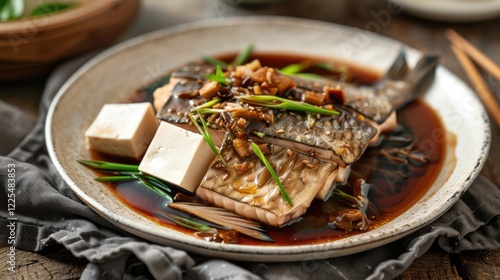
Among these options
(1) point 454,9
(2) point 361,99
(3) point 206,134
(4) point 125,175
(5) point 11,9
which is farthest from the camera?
(1) point 454,9

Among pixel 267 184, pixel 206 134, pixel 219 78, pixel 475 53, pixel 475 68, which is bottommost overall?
pixel 475 68

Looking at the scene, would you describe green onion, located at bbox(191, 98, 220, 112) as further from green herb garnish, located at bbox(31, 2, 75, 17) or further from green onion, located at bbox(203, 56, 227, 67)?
green herb garnish, located at bbox(31, 2, 75, 17)

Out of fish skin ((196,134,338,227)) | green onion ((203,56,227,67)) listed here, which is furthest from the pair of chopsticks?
green onion ((203,56,227,67))

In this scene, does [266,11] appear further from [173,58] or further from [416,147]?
[416,147]

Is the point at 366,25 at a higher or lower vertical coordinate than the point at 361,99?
lower

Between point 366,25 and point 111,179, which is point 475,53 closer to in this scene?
point 366,25

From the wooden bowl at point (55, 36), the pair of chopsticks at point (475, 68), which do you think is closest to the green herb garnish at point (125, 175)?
the wooden bowl at point (55, 36)

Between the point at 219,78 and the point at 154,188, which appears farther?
the point at 219,78

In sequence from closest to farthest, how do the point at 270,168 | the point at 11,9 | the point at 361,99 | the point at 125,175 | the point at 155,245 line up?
the point at 155,245 < the point at 270,168 < the point at 125,175 < the point at 361,99 < the point at 11,9

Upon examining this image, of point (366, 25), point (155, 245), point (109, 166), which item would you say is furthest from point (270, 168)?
point (366, 25)
